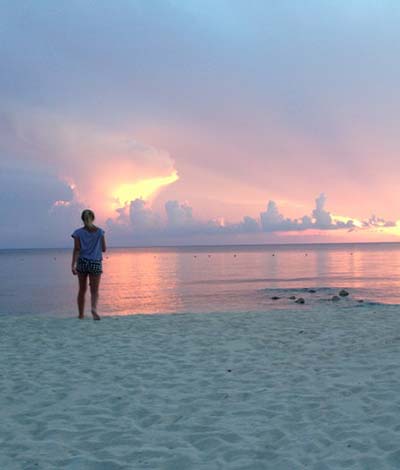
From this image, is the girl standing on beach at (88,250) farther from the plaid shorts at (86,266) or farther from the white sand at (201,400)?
the white sand at (201,400)

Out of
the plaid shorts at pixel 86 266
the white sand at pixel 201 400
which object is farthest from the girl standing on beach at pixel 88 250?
the white sand at pixel 201 400

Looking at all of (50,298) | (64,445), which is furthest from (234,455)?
(50,298)

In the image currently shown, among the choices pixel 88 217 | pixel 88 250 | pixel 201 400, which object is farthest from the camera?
pixel 88 250

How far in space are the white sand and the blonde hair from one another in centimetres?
270

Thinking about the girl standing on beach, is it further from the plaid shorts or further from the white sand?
the white sand

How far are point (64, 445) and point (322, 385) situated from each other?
339 cm

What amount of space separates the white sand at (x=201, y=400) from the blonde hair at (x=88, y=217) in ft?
8.85

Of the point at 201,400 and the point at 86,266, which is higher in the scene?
the point at 86,266

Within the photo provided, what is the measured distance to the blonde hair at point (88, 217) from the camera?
1085cm

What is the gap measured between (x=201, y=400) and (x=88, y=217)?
647 centimetres

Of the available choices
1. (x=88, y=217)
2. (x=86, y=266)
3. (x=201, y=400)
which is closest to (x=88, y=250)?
(x=86, y=266)

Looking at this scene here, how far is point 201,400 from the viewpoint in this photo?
5.57 m

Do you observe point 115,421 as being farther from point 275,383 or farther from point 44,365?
point 44,365

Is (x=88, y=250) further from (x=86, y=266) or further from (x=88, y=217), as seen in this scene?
(x=88, y=217)
